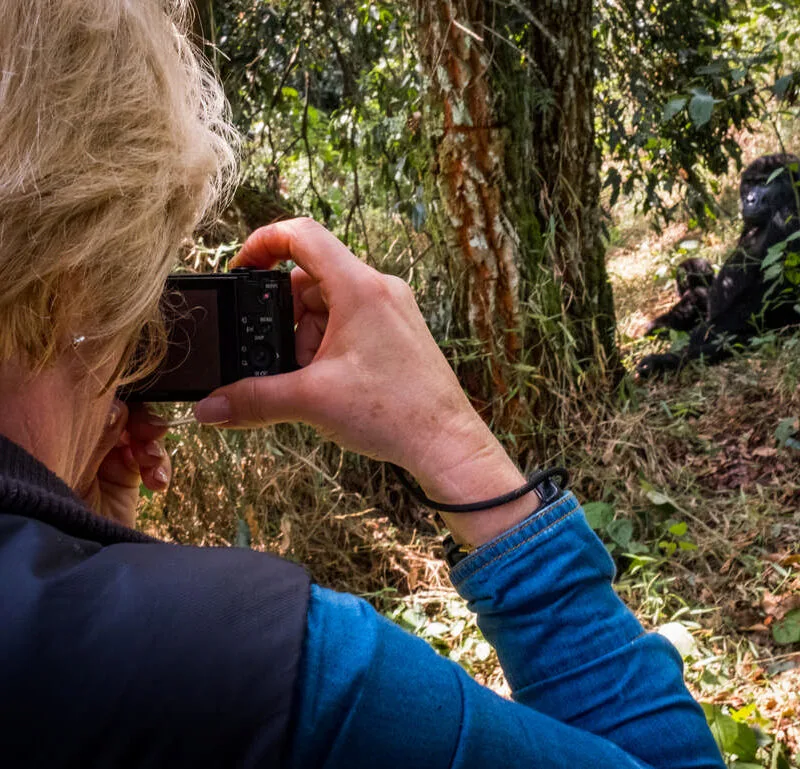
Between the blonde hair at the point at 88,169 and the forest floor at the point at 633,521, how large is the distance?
1415 mm

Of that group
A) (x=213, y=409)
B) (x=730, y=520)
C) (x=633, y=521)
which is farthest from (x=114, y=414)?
(x=730, y=520)

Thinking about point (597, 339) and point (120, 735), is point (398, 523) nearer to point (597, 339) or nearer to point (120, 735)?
point (597, 339)

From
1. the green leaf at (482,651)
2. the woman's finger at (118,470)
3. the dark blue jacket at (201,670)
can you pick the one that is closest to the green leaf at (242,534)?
the green leaf at (482,651)

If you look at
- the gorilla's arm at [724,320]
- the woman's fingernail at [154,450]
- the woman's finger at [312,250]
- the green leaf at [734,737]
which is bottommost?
the green leaf at [734,737]

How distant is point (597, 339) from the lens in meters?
2.47

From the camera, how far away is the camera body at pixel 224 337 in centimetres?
92

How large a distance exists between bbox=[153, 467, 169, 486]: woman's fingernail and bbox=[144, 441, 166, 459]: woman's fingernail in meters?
0.02

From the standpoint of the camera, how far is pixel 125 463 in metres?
1.06

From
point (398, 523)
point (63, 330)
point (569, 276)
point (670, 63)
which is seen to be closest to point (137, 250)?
point (63, 330)

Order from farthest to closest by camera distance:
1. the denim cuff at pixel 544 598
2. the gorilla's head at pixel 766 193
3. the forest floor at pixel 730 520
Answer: the gorilla's head at pixel 766 193 → the forest floor at pixel 730 520 → the denim cuff at pixel 544 598

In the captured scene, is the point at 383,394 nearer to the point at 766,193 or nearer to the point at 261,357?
the point at 261,357

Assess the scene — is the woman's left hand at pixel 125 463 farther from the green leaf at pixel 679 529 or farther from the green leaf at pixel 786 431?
the green leaf at pixel 786 431

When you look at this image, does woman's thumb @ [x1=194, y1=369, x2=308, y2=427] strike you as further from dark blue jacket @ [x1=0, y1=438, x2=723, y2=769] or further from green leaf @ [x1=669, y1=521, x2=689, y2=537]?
green leaf @ [x1=669, y1=521, x2=689, y2=537]

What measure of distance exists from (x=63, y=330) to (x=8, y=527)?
0.20 metres
